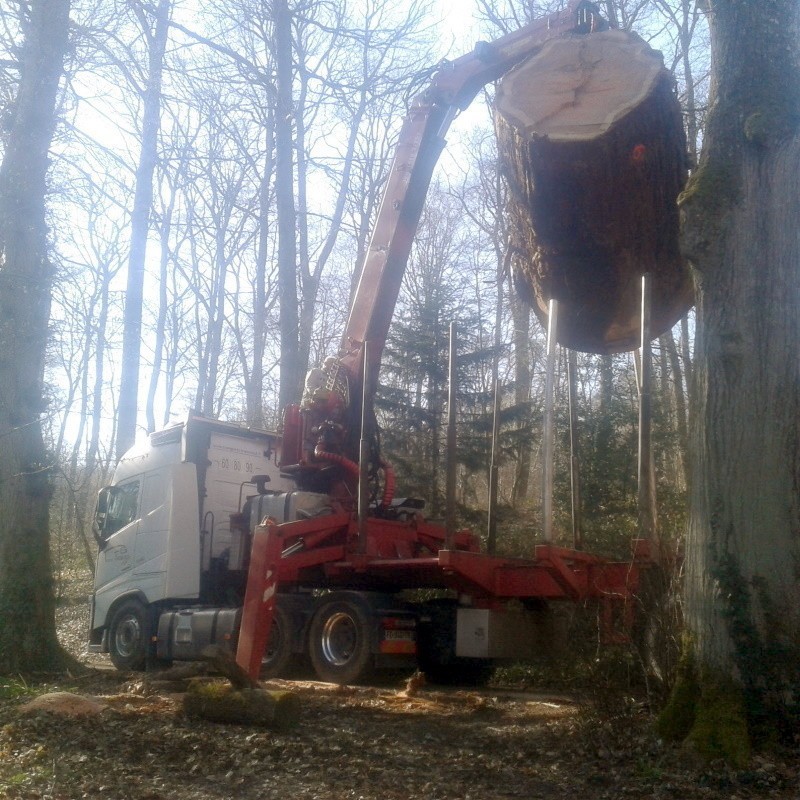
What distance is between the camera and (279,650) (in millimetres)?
10539

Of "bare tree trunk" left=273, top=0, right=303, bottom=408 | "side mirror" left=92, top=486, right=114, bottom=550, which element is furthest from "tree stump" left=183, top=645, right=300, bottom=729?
"bare tree trunk" left=273, top=0, right=303, bottom=408

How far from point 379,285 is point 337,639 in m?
4.05

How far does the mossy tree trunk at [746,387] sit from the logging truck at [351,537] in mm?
917

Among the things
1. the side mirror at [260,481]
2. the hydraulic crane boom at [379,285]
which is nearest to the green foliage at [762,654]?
the hydraulic crane boom at [379,285]

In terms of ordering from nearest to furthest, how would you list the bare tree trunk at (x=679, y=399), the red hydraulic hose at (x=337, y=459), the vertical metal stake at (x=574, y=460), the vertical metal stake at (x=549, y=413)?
the vertical metal stake at (x=549, y=413) < the vertical metal stake at (x=574, y=460) < the red hydraulic hose at (x=337, y=459) < the bare tree trunk at (x=679, y=399)

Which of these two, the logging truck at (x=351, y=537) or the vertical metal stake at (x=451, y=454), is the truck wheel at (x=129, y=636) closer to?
the logging truck at (x=351, y=537)

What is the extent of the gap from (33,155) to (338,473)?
5.01 metres

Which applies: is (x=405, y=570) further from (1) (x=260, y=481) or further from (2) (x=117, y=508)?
(2) (x=117, y=508)

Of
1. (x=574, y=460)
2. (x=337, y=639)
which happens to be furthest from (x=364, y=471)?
(x=574, y=460)

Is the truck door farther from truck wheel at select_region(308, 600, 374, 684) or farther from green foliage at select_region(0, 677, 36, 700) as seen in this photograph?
green foliage at select_region(0, 677, 36, 700)

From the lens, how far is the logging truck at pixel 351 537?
839cm

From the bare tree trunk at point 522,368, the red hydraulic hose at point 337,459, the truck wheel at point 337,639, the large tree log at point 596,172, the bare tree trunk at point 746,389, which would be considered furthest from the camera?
the bare tree trunk at point 522,368

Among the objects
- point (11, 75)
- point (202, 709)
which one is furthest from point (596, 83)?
point (11, 75)

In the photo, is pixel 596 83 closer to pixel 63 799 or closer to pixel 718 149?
pixel 718 149
